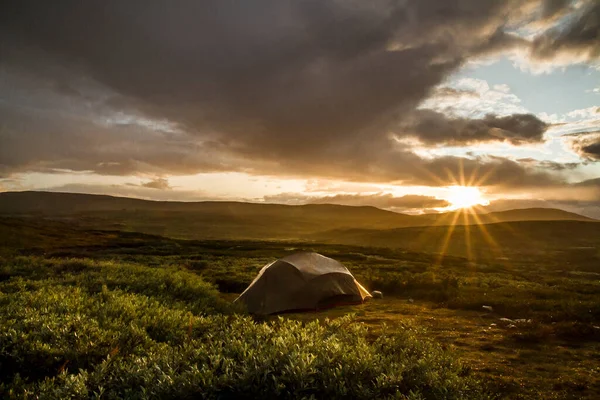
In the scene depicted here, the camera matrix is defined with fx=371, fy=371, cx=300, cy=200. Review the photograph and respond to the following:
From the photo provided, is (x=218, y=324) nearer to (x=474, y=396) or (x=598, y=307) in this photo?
(x=474, y=396)

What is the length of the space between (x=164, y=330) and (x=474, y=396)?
7.28 metres

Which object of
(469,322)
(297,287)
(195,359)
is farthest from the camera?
(297,287)

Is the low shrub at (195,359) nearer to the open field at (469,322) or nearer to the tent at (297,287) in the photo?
the open field at (469,322)

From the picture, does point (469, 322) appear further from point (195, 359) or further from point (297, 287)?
point (195, 359)

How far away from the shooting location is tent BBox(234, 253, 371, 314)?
17.6 meters

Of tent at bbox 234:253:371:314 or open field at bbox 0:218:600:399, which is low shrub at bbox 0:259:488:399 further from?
tent at bbox 234:253:371:314

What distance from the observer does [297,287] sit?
707 inches

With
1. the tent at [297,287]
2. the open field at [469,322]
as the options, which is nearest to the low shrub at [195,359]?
the open field at [469,322]

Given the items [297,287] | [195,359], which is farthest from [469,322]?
[195,359]

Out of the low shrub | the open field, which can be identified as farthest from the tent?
the low shrub

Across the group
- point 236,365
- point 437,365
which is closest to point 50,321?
point 236,365

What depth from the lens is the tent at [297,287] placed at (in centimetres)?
1756

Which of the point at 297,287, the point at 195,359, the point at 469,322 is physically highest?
the point at 195,359

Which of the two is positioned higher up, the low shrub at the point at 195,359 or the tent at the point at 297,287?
the low shrub at the point at 195,359
